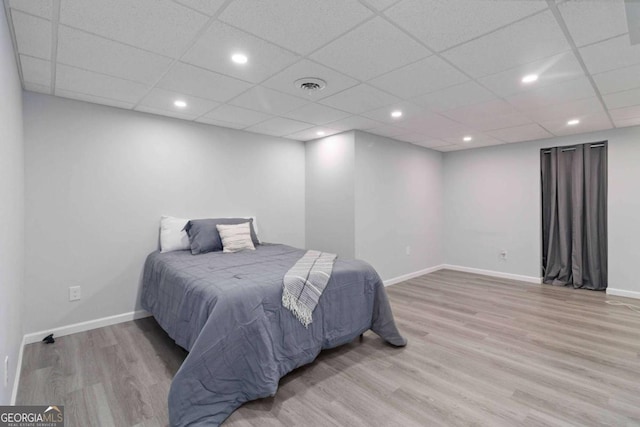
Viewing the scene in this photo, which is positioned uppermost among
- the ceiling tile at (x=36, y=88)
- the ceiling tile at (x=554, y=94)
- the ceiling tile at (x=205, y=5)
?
the ceiling tile at (x=36, y=88)

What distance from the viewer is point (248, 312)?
6.49 ft

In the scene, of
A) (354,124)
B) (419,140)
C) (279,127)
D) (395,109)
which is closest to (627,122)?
(419,140)

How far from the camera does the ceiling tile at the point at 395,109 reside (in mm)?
3227

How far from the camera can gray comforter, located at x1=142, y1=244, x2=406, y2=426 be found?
179cm

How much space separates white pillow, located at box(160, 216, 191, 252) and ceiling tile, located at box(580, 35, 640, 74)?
383cm

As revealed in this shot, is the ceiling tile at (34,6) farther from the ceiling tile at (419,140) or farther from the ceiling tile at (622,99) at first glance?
the ceiling tile at (622,99)

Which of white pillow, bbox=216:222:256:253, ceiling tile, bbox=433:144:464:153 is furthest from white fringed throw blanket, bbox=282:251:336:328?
ceiling tile, bbox=433:144:464:153

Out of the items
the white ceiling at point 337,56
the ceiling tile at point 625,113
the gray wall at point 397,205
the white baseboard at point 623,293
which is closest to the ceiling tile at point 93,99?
the white ceiling at point 337,56

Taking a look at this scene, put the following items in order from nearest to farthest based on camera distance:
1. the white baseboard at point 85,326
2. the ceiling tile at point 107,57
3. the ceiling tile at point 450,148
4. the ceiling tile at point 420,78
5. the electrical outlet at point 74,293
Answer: the ceiling tile at point 107,57
the ceiling tile at point 420,78
the white baseboard at point 85,326
the electrical outlet at point 74,293
the ceiling tile at point 450,148

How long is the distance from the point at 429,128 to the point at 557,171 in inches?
91.5

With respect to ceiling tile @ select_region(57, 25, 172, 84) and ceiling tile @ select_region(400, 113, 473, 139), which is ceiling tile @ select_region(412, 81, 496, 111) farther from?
ceiling tile @ select_region(57, 25, 172, 84)

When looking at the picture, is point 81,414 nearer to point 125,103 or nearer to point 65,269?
point 65,269

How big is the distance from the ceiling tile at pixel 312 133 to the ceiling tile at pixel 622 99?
9.32ft

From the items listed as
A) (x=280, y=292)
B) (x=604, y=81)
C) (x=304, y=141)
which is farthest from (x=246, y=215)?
(x=604, y=81)
